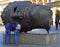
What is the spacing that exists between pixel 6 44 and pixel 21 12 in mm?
2127

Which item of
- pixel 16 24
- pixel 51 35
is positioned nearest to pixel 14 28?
pixel 16 24

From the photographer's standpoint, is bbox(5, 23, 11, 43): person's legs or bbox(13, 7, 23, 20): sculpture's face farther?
bbox(13, 7, 23, 20): sculpture's face

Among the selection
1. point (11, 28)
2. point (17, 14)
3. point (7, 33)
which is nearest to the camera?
point (11, 28)

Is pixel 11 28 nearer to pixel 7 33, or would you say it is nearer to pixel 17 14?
pixel 7 33

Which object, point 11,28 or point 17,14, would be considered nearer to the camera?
point 11,28

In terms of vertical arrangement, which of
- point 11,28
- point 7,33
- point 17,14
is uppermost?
point 17,14

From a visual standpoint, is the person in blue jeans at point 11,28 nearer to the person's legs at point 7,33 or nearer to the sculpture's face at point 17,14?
the person's legs at point 7,33

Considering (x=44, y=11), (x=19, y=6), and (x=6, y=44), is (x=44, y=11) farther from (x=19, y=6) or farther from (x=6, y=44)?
(x=6, y=44)

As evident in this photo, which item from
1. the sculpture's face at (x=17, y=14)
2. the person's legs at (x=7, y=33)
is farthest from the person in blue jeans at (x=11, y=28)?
the sculpture's face at (x=17, y=14)

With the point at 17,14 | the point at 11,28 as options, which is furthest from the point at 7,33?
the point at 17,14

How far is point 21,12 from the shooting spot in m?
14.9

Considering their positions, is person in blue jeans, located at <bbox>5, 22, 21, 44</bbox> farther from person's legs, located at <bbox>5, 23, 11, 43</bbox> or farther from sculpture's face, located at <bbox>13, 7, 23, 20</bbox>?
sculpture's face, located at <bbox>13, 7, 23, 20</bbox>

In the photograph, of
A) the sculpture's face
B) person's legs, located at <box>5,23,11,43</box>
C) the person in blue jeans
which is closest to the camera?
the person in blue jeans

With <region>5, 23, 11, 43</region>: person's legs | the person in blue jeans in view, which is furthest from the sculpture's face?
<region>5, 23, 11, 43</region>: person's legs
